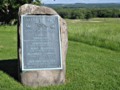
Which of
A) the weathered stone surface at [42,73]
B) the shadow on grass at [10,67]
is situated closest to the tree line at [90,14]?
the shadow on grass at [10,67]

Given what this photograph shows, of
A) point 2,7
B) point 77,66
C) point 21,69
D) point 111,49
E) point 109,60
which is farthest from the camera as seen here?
point 2,7

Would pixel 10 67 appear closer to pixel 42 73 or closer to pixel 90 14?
pixel 42 73

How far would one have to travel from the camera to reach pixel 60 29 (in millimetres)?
7898

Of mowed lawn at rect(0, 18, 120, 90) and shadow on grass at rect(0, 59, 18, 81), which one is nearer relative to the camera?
mowed lawn at rect(0, 18, 120, 90)

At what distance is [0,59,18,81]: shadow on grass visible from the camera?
27.8ft

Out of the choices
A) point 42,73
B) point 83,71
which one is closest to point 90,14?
point 83,71

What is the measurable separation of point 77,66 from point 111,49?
4917mm

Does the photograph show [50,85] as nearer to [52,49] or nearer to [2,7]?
[52,49]

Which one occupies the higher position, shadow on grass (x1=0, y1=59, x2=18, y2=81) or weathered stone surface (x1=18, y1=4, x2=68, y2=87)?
weathered stone surface (x1=18, y1=4, x2=68, y2=87)

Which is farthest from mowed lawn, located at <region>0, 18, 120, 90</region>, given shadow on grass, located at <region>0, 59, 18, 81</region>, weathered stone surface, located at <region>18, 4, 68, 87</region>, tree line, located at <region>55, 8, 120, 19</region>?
tree line, located at <region>55, 8, 120, 19</region>

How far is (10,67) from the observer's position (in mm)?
9219

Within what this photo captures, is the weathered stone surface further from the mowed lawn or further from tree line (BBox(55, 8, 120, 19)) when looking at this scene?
tree line (BBox(55, 8, 120, 19))

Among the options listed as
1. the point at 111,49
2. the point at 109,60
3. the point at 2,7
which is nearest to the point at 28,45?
the point at 109,60

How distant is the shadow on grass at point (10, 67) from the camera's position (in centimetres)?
846
